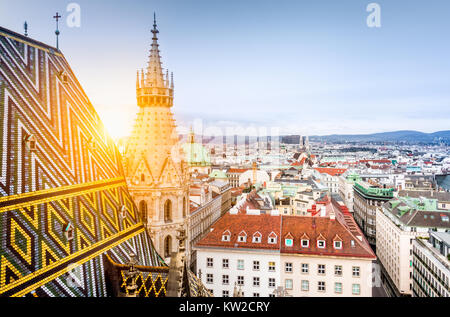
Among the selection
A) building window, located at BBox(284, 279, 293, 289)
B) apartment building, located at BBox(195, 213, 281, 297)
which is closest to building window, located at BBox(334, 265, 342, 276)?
building window, located at BBox(284, 279, 293, 289)

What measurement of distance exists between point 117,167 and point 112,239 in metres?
4.16

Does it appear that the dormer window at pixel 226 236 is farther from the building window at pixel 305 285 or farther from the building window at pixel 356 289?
the building window at pixel 356 289

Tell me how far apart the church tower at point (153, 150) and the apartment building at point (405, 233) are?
1134 inches

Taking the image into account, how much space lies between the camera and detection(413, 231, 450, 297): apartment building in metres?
28.8

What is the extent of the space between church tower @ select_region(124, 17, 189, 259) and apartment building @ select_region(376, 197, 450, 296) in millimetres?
28812

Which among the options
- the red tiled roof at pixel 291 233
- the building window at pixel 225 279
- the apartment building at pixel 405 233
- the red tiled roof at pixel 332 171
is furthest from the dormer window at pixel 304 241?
the red tiled roof at pixel 332 171

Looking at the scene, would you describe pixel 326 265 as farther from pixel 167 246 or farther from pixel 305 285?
pixel 167 246

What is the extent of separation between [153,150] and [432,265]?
26.0 m

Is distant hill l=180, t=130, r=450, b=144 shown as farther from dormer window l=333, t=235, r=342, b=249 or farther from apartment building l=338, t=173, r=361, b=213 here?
apartment building l=338, t=173, r=361, b=213

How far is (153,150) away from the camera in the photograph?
2027cm

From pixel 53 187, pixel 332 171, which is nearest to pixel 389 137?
pixel 53 187

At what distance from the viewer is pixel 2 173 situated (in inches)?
383
